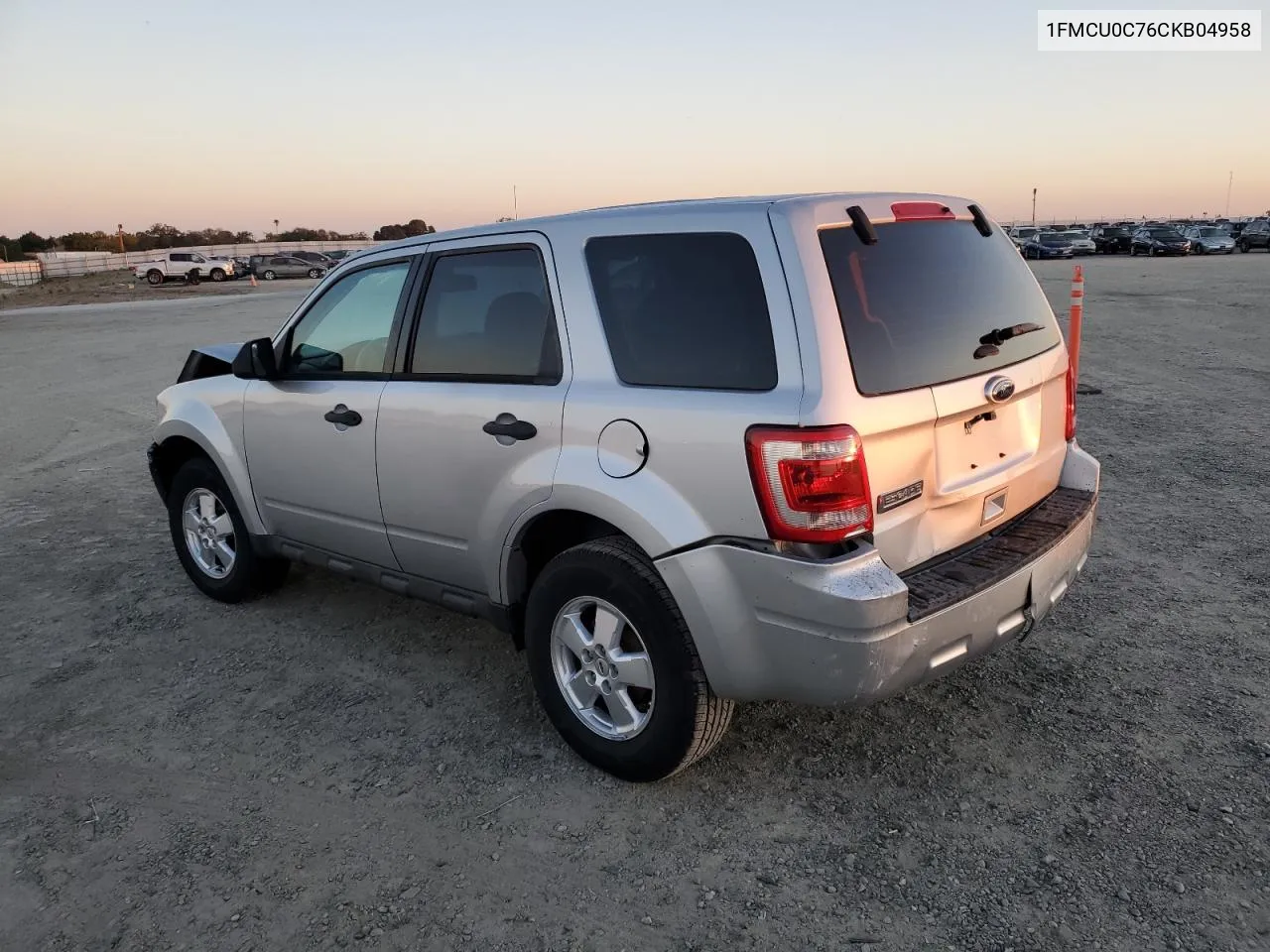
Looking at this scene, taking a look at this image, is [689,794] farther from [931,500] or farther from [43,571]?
[43,571]

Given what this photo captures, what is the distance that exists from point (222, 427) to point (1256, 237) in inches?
2090

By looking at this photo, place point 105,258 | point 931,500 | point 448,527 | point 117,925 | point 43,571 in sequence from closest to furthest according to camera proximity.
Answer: point 117,925
point 931,500
point 448,527
point 43,571
point 105,258

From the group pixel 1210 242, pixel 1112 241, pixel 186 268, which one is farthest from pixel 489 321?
pixel 1112 241

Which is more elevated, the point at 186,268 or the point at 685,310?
the point at 186,268

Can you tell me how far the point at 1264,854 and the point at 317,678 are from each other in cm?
351

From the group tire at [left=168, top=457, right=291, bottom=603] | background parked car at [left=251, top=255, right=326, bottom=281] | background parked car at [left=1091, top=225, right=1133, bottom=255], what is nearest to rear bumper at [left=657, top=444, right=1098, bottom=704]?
tire at [left=168, top=457, right=291, bottom=603]

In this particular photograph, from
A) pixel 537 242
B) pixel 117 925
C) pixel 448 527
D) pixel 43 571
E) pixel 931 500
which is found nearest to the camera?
pixel 117 925

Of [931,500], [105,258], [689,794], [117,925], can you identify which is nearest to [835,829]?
[689,794]

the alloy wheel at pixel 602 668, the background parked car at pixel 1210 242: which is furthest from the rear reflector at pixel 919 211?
the background parked car at pixel 1210 242

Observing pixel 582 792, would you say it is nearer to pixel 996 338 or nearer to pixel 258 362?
pixel 996 338

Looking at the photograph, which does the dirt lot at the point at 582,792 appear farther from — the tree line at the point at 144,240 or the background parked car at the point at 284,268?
the tree line at the point at 144,240

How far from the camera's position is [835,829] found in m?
2.93

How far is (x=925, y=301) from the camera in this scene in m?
2.97

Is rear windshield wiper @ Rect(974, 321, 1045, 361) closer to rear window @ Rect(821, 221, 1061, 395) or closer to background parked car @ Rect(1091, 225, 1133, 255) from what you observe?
rear window @ Rect(821, 221, 1061, 395)
